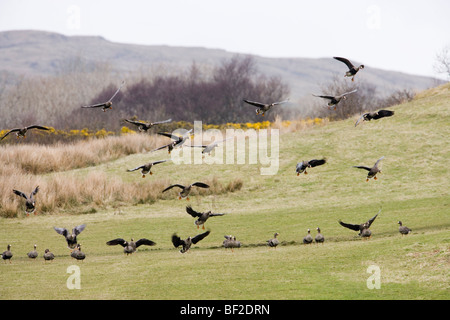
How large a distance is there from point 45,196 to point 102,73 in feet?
423

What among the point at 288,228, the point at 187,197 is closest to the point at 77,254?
the point at 187,197

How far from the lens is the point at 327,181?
3142 centimetres

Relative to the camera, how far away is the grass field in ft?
42.3

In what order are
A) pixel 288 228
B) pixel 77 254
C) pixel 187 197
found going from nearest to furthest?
pixel 187 197
pixel 77 254
pixel 288 228

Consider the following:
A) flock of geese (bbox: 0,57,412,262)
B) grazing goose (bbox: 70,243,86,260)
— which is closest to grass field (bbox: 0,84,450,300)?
grazing goose (bbox: 70,243,86,260)

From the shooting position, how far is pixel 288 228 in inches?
851

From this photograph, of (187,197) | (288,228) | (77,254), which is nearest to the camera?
(187,197)

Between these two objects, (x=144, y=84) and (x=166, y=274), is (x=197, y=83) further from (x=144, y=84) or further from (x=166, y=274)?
(x=166, y=274)

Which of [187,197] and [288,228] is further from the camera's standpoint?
[288,228]

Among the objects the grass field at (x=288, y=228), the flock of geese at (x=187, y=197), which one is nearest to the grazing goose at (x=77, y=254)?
the flock of geese at (x=187, y=197)

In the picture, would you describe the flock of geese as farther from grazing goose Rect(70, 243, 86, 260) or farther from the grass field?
the grass field

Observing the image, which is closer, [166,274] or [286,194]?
[166,274]

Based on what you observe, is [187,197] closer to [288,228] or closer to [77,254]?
[77,254]
